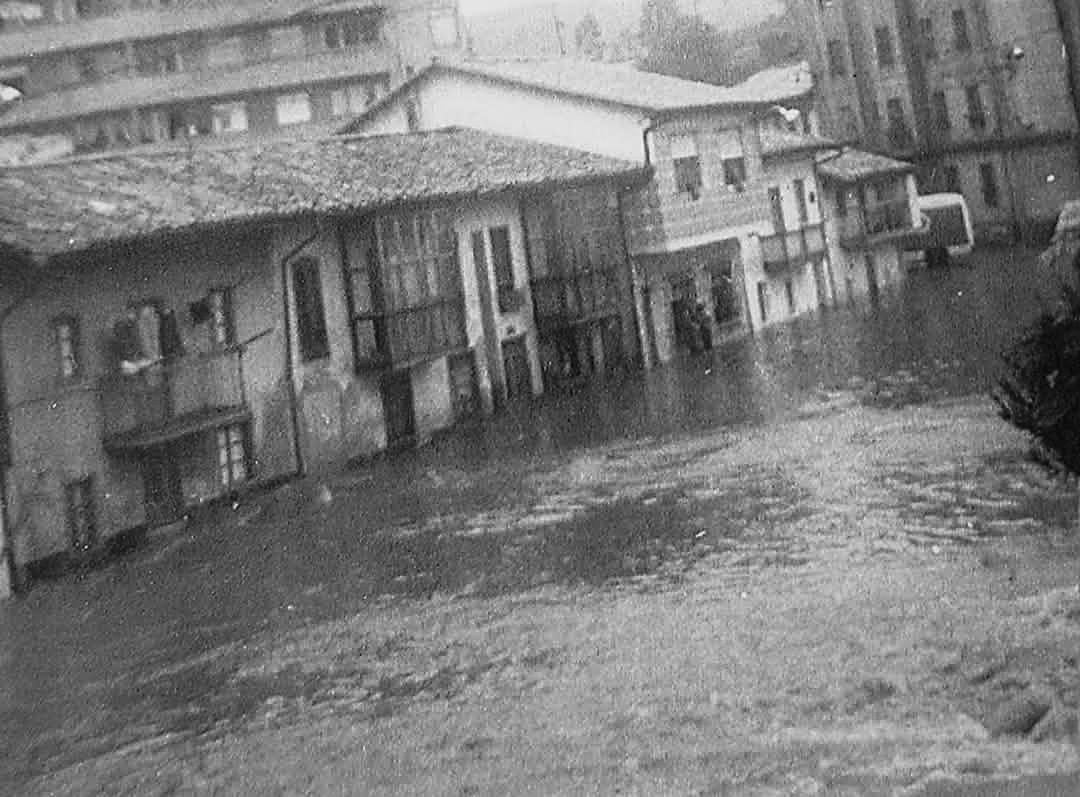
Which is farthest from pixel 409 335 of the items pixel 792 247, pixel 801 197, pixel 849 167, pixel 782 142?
A: pixel 849 167

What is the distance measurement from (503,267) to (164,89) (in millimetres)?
7964

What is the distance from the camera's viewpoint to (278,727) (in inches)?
257

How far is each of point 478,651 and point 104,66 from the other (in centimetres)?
479

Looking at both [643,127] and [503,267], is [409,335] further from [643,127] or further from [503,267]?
[643,127]

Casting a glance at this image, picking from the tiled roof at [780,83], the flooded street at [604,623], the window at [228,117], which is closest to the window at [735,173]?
the tiled roof at [780,83]

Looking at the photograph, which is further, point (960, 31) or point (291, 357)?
point (291, 357)

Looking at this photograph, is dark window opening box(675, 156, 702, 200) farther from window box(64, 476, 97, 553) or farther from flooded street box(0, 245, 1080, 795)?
window box(64, 476, 97, 553)

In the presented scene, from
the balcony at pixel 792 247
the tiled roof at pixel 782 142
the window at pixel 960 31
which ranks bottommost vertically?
the window at pixel 960 31

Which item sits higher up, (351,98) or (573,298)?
(351,98)

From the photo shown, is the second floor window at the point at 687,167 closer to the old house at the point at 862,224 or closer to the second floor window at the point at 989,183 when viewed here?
the old house at the point at 862,224

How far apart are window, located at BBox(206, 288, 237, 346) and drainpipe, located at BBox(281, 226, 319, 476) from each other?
2.54 ft

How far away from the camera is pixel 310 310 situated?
14.4m

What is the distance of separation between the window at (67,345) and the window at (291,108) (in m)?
3.05

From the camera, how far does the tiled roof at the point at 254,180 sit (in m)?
10.9
